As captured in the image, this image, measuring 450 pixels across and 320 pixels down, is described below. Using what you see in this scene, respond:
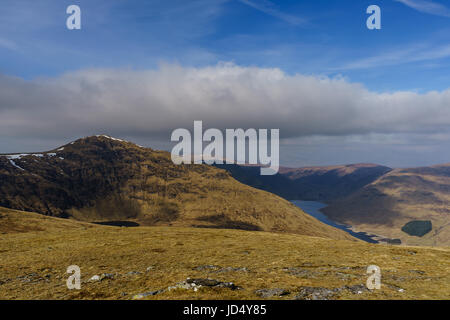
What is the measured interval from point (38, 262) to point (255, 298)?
104 ft

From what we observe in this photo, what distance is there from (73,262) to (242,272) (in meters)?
23.1

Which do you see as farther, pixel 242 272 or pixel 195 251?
pixel 195 251

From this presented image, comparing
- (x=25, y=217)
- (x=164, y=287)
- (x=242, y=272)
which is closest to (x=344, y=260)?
(x=242, y=272)

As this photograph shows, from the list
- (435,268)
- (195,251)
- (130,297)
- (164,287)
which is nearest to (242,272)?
(164,287)

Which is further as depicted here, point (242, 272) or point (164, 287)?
point (242, 272)

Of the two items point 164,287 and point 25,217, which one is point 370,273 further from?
point 25,217

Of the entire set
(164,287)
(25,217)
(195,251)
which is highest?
(164,287)

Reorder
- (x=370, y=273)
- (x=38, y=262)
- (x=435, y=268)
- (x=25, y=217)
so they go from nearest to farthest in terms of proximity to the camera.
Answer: (x=370, y=273)
(x=435, y=268)
(x=38, y=262)
(x=25, y=217)

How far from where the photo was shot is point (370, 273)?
2766cm

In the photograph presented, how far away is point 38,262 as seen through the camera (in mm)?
35312
